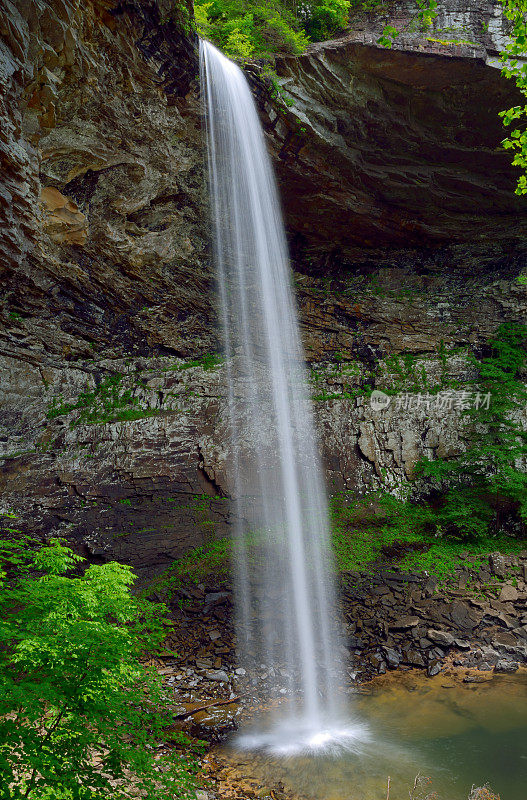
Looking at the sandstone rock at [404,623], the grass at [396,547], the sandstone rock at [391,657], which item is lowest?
the sandstone rock at [391,657]

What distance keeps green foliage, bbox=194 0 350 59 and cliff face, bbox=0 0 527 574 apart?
64 cm

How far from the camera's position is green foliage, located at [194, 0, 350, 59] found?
10182mm

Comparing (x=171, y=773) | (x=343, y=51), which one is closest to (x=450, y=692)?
(x=171, y=773)

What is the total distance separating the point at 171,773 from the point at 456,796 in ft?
12.1

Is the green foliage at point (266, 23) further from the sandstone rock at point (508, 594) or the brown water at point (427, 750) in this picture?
the brown water at point (427, 750)

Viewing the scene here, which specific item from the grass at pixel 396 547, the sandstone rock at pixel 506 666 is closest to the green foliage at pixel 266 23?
the grass at pixel 396 547

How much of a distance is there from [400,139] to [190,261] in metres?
6.55

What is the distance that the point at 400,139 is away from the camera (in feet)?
39.2

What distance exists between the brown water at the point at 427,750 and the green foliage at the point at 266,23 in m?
13.1

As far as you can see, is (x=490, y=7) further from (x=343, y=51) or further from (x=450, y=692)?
(x=450, y=692)

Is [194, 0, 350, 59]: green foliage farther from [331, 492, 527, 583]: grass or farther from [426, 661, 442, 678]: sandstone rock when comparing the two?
[426, 661, 442, 678]: sandstone rock

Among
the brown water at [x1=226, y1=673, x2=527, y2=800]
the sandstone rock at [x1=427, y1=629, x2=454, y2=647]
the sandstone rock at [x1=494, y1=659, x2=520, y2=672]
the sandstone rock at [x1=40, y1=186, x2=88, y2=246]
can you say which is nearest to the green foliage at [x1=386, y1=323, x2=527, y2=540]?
the sandstone rock at [x1=427, y1=629, x2=454, y2=647]

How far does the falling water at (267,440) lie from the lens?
8117 mm

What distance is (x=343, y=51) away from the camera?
10148 mm
